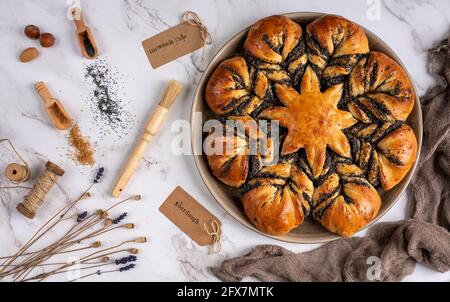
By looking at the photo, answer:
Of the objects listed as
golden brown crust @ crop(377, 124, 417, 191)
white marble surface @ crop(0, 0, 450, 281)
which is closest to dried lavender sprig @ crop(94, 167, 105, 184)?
white marble surface @ crop(0, 0, 450, 281)

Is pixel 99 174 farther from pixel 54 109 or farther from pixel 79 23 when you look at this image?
pixel 79 23

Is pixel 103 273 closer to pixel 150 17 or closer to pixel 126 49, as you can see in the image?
pixel 126 49

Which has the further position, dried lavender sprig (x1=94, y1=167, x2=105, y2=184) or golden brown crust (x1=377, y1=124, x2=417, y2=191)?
dried lavender sprig (x1=94, y1=167, x2=105, y2=184)

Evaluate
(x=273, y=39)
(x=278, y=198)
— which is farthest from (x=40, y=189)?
(x=273, y=39)

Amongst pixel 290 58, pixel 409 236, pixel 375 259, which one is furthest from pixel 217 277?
pixel 290 58

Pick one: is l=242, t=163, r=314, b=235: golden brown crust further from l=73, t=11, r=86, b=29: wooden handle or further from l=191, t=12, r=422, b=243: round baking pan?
l=73, t=11, r=86, b=29: wooden handle

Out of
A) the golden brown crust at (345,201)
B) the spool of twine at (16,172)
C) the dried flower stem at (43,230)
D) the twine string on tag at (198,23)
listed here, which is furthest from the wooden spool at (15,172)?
the golden brown crust at (345,201)
